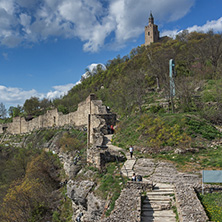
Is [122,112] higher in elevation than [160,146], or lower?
higher

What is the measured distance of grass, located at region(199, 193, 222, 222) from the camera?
18.8ft

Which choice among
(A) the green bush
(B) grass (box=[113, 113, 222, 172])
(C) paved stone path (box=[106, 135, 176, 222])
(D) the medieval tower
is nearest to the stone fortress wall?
(B) grass (box=[113, 113, 222, 172])

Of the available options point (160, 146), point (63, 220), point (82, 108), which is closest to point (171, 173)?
point (160, 146)

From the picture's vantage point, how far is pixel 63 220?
455 inches

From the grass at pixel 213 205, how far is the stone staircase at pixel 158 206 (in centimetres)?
109

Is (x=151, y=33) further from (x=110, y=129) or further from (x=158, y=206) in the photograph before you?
(x=158, y=206)

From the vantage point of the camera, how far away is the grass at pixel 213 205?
5734mm

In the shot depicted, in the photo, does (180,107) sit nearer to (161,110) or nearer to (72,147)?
(161,110)

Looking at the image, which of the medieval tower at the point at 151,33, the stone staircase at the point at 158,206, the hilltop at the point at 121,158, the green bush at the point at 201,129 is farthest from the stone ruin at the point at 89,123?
the medieval tower at the point at 151,33

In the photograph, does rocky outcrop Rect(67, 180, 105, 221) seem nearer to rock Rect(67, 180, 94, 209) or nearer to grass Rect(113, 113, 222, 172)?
rock Rect(67, 180, 94, 209)

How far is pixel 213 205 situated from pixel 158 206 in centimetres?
180

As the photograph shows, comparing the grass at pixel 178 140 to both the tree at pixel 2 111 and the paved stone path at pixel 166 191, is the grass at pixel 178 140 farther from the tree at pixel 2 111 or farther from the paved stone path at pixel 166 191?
the tree at pixel 2 111

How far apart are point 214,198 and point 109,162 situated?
6.03m

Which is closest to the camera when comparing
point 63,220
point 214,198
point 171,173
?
point 214,198
